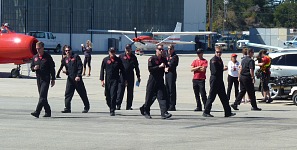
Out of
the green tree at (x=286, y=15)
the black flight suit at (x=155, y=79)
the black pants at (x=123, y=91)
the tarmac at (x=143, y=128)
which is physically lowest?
the tarmac at (x=143, y=128)

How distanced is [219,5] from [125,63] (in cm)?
12208

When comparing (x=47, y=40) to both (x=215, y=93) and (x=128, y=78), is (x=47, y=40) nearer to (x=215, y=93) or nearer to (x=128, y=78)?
(x=128, y=78)

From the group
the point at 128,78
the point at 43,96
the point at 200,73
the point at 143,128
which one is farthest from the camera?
the point at 128,78

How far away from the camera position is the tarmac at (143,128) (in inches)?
501

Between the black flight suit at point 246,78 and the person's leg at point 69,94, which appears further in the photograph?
the black flight suit at point 246,78

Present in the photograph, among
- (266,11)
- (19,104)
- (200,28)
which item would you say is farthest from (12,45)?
(266,11)

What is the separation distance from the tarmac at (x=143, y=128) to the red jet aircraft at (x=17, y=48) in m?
8.62

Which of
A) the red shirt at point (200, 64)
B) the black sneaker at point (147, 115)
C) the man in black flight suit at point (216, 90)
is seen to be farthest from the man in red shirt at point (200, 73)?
the black sneaker at point (147, 115)

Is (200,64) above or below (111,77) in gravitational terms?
above

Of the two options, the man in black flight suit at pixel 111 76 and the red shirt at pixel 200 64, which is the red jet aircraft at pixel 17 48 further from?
the red shirt at pixel 200 64

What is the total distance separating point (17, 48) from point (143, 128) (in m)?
16.6

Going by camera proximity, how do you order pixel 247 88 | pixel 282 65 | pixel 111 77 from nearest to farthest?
pixel 111 77 < pixel 247 88 < pixel 282 65

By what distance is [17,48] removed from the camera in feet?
101

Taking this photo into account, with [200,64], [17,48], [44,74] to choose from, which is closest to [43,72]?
[44,74]
